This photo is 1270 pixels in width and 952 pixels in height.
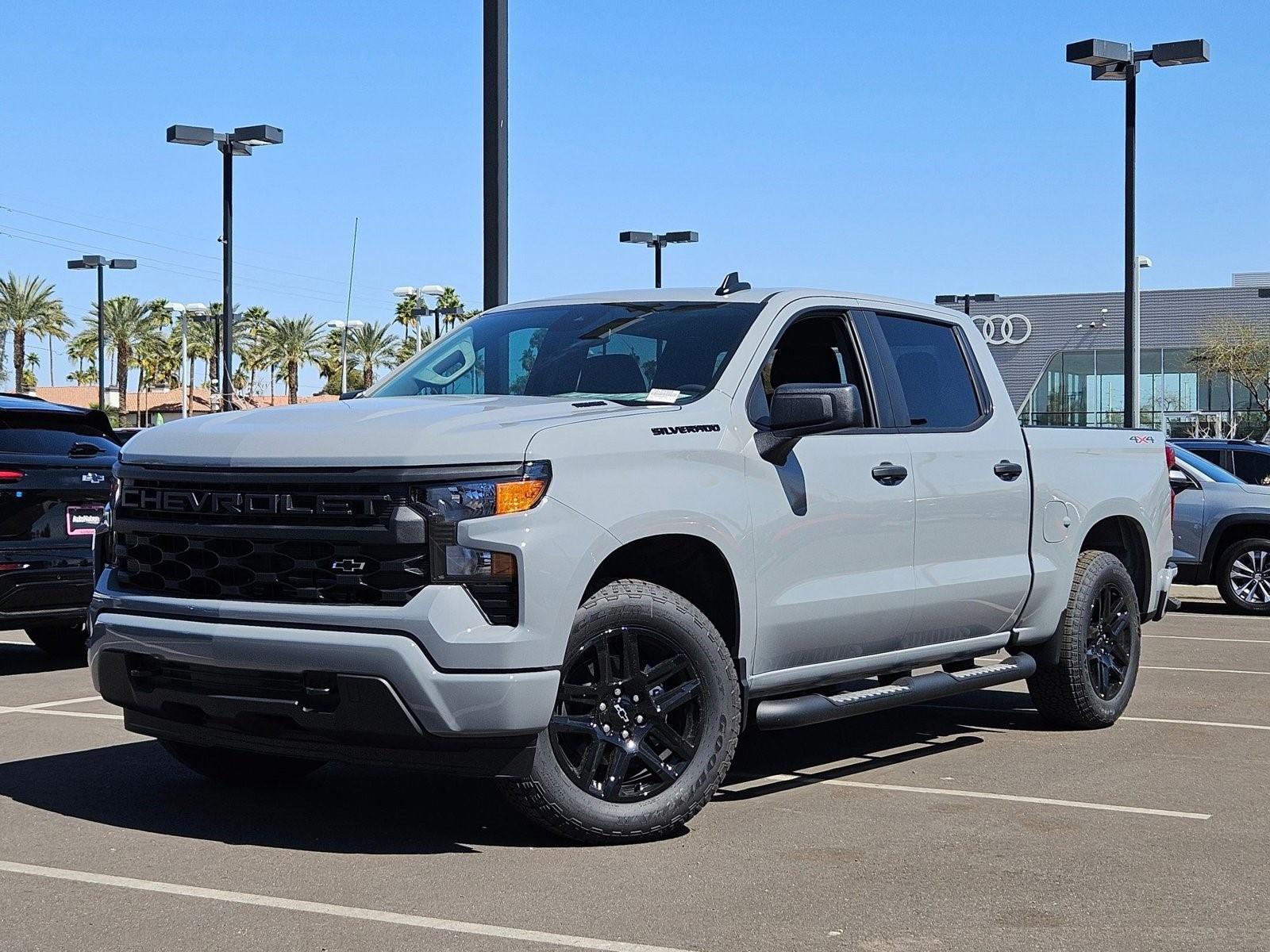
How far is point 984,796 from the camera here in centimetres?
662

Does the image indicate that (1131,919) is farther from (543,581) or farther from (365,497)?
(365,497)

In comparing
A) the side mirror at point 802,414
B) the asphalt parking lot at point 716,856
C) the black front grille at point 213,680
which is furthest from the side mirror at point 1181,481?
the black front grille at point 213,680

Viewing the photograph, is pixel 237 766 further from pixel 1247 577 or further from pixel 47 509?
pixel 1247 577

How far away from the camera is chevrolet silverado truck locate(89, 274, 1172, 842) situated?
527 centimetres

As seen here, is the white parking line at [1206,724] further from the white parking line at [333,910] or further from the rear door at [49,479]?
the rear door at [49,479]

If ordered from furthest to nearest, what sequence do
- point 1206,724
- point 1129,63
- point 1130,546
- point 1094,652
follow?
point 1129,63
point 1130,546
point 1206,724
point 1094,652

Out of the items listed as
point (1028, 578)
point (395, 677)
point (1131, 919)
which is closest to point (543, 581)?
point (395, 677)

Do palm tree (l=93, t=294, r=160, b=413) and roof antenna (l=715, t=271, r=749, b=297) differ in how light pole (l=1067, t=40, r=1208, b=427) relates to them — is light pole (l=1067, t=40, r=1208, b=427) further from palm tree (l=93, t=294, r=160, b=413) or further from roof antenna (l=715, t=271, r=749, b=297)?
palm tree (l=93, t=294, r=160, b=413)

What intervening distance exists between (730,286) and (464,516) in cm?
218

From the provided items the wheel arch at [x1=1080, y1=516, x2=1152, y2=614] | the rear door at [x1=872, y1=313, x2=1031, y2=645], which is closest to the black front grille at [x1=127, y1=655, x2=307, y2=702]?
the rear door at [x1=872, y1=313, x2=1031, y2=645]

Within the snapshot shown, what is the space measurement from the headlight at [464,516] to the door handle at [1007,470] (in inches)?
113

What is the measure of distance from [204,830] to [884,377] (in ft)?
10.8

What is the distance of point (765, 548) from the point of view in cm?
614

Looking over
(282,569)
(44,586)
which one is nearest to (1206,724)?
(282,569)
